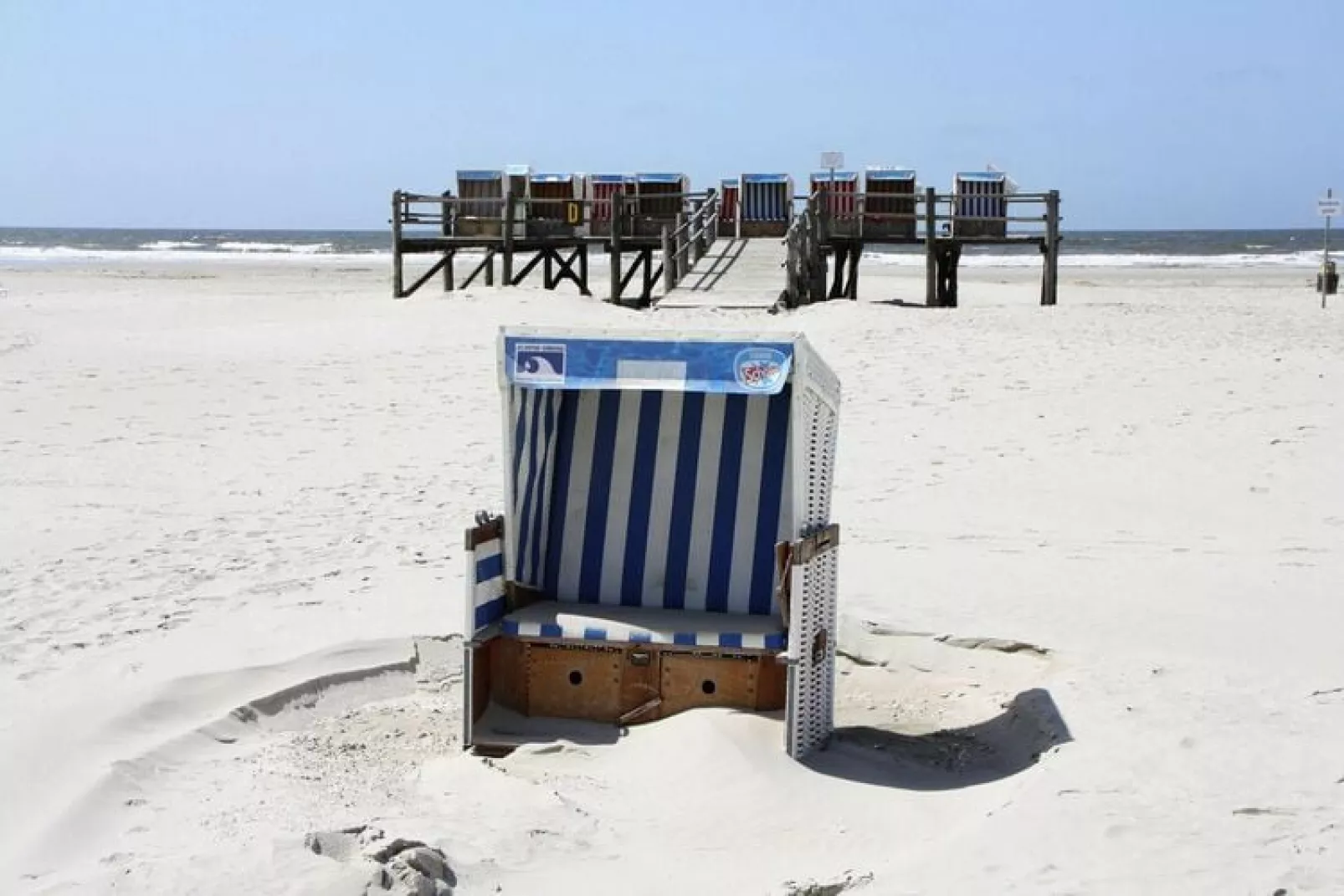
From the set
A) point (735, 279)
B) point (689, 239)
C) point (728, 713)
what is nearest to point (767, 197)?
point (689, 239)

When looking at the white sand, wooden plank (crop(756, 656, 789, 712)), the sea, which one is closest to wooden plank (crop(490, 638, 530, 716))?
the white sand

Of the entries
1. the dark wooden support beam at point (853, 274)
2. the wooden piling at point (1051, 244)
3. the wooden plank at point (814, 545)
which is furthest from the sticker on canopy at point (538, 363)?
the dark wooden support beam at point (853, 274)

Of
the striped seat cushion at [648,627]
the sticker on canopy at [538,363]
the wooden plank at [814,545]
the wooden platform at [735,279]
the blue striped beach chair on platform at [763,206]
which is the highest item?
the blue striped beach chair on platform at [763,206]

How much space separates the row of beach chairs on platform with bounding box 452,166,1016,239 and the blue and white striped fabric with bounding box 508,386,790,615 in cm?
1919

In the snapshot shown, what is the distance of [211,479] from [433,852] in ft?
22.1

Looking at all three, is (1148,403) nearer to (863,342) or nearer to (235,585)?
(863,342)

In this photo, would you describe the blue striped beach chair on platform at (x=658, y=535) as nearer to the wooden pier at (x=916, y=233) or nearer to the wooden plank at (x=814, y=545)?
the wooden plank at (x=814, y=545)

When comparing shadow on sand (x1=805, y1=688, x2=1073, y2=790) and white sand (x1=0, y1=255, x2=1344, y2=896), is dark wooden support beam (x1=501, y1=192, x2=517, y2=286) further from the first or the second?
shadow on sand (x1=805, y1=688, x2=1073, y2=790)

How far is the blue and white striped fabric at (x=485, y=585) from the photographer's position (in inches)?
239

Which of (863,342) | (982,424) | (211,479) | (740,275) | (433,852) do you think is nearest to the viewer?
(433,852)

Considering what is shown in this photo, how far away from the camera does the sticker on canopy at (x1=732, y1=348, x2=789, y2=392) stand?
19.0 feet

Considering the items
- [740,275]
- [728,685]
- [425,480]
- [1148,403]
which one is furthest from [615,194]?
[728,685]

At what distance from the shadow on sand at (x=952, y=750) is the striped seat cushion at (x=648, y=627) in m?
0.51

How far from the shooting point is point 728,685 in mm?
6102
